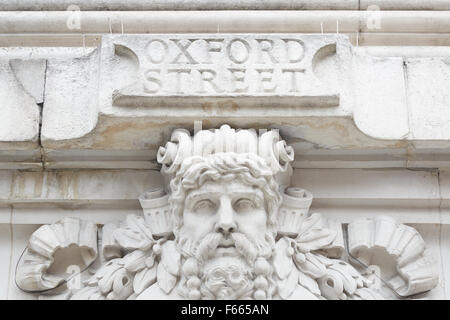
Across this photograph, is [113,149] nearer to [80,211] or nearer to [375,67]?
[80,211]

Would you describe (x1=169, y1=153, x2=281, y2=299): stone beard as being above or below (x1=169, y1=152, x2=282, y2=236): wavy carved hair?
below

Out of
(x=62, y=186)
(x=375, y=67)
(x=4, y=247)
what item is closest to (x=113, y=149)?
(x=62, y=186)

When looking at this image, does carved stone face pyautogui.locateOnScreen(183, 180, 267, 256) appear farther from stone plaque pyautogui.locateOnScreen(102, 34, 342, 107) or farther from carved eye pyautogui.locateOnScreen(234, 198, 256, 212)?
stone plaque pyautogui.locateOnScreen(102, 34, 342, 107)

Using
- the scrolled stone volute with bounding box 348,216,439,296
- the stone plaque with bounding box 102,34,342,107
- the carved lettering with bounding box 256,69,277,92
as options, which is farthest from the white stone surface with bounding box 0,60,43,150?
the scrolled stone volute with bounding box 348,216,439,296

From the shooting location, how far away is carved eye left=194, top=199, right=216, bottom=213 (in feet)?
14.1

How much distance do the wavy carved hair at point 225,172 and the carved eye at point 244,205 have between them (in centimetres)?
6

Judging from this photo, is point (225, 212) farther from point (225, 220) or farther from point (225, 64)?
point (225, 64)

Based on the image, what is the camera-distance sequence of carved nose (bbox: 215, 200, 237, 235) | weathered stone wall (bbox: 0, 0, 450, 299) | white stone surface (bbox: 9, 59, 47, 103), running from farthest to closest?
white stone surface (bbox: 9, 59, 47, 103) < weathered stone wall (bbox: 0, 0, 450, 299) < carved nose (bbox: 215, 200, 237, 235)

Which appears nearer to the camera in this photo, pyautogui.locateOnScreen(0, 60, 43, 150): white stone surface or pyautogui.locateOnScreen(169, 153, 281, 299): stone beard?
pyautogui.locateOnScreen(169, 153, 281, 299): stone beard

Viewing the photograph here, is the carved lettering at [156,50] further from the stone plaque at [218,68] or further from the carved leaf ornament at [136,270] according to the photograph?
the carved leaf ornament at [136,270]

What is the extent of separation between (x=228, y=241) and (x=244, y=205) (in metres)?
0.15

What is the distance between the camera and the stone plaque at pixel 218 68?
173 inches

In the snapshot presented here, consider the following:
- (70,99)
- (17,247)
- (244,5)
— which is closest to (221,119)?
(70,99)

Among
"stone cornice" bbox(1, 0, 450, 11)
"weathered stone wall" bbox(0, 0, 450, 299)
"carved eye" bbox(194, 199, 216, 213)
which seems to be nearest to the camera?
"carved eye" bbox(194, 199, 216, 213)
